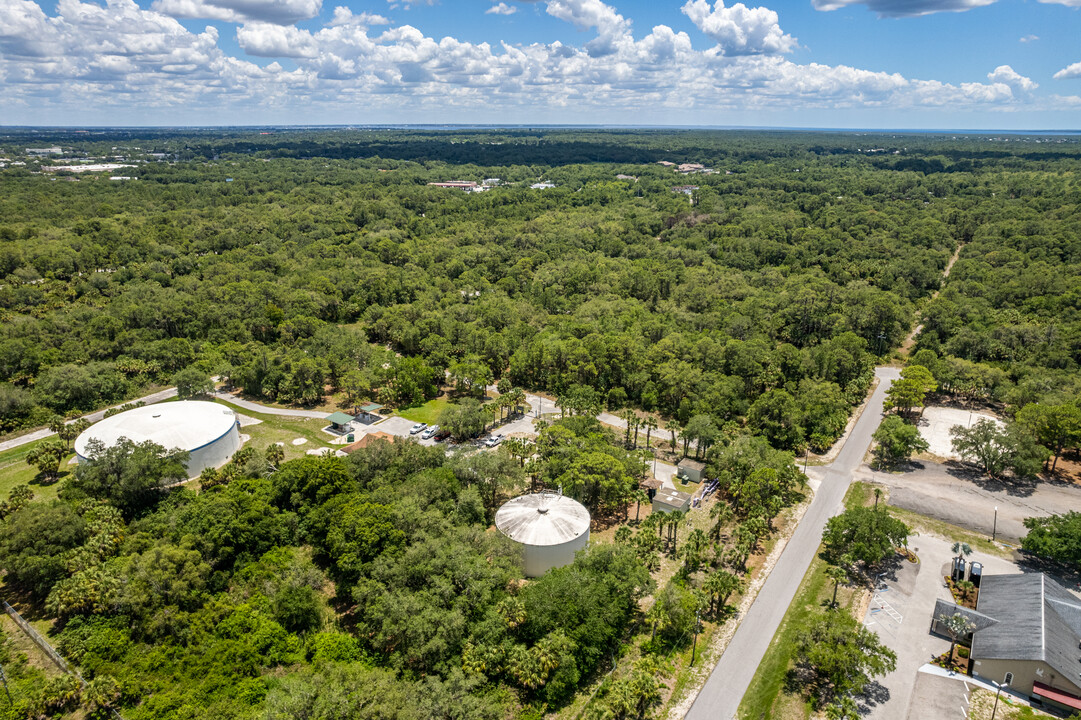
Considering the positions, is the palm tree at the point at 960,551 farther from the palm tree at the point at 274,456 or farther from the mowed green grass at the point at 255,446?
the mowed green grass at the point at 255,446

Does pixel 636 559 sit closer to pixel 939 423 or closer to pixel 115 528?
pixel 115 528

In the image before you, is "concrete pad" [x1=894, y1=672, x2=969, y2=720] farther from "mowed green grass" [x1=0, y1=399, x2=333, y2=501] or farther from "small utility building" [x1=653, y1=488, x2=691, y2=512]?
"mowed green grass" [x1=0, y1=399, x2=333, y2=501]

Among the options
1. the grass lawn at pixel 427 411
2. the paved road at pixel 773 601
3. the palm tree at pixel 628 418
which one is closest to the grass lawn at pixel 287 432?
the grass lawn at pixel 427 411

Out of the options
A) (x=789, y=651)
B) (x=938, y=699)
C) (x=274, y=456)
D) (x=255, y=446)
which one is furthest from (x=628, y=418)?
(x=255, y=446)

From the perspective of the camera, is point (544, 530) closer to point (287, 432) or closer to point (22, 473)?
point (287, 432)

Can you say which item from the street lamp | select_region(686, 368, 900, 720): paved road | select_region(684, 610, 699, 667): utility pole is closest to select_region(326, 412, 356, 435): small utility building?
select_region(684, 610, 699, 667): utility pole
